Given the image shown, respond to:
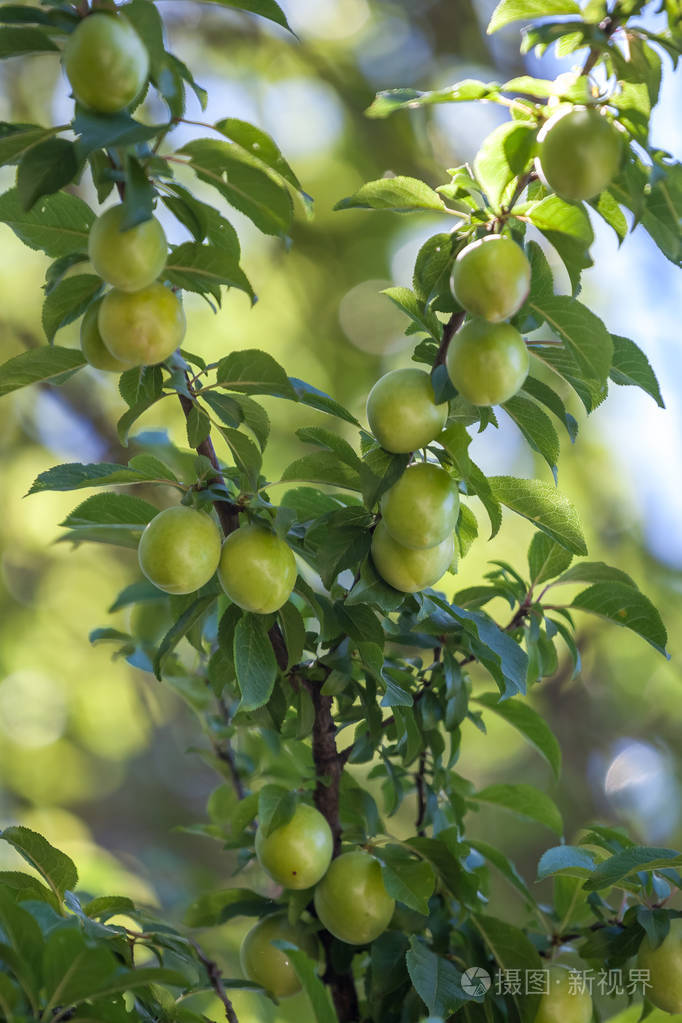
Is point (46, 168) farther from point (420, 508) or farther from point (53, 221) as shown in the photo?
point (420, 508)

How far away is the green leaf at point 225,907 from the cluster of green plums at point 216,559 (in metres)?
0.25

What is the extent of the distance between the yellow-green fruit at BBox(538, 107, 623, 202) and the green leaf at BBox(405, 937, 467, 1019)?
0.41m

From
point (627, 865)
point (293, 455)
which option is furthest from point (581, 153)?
point (293, 455)

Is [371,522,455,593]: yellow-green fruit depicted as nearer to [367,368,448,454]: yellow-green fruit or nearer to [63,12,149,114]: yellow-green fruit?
[367,368,448,454]: yellow-green fruit

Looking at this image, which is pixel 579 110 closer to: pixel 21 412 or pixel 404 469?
pixel 404 469

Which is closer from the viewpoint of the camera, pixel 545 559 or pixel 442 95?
pixel 442 95

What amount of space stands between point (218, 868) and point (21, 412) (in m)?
0.91

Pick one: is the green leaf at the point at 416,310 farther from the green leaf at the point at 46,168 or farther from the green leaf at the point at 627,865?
the green leaf at the point at 627,865

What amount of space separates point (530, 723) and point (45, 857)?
35 cm

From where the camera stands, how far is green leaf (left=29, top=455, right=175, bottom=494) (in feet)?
1.69

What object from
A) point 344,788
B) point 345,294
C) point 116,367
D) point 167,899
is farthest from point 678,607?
point 116,367

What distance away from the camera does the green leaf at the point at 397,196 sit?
477 millimetres

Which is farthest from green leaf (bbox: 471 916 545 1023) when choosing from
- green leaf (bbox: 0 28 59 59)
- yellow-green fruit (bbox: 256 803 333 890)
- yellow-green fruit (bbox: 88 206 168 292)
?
green leaf (bbox: 0 28 59 59)

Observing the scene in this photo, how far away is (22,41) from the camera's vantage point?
41 centimetres
